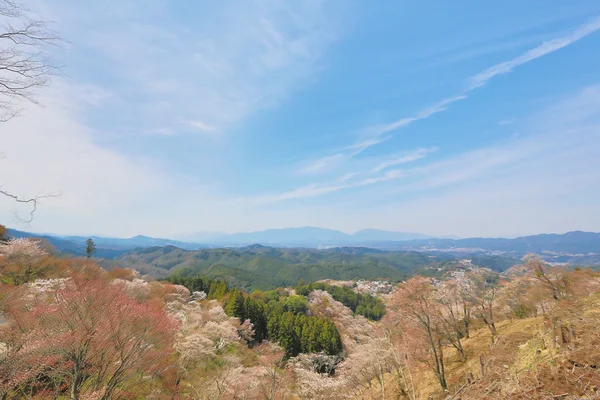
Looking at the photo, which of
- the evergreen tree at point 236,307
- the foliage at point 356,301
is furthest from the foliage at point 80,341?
the foliage at point 356,301

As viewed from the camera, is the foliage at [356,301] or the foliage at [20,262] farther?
the foliage at [356,301]

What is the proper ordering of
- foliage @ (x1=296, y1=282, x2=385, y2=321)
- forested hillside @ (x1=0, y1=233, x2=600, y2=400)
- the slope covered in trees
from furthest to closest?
foliage @ (x1=296, y1=282, x2=385, y2=321), the slope covered in trees, forested hillside @ (x1=0, y1=233, x2=600, y2=400)

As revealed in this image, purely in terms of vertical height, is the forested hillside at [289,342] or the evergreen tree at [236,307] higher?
the forested hillside at [289,342]

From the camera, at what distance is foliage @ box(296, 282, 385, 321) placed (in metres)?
80.9

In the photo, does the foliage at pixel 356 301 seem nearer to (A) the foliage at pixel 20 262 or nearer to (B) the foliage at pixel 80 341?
(A) the foliage at pixel 20 262

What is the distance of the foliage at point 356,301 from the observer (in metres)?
80.9

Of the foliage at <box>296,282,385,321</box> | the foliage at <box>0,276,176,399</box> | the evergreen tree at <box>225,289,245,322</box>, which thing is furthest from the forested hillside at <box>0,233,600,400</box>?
the foliage at <box>296,282,385,321</box>

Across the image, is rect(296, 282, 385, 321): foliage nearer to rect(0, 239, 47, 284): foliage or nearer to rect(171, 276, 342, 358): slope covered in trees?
rect(171, 276, 342, 358): slope covered in trees

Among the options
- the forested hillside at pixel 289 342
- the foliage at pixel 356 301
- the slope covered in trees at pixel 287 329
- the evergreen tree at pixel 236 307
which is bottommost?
the foliage at pixel 356 301

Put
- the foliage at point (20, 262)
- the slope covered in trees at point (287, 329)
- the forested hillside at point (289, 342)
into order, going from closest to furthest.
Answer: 1. the forested hillside at point (289, 342)
2. the foliage at point (20, 262)
3. the slope covered in trees at point (287, 329)

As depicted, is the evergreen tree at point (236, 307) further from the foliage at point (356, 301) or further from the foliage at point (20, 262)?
the foliage at point (356, 301)

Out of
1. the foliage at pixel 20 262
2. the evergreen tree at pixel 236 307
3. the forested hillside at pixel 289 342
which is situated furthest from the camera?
the evergreen tree at pixel 236 307

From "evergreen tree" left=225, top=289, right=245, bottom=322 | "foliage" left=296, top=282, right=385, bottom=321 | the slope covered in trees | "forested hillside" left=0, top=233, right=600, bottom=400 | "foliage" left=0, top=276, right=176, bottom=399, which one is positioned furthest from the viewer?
"foliage" left=296, top=282, right=385, bottom=321

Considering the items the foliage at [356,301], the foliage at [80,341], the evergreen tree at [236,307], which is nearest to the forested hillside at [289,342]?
the foliage at [80,341]
